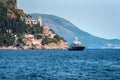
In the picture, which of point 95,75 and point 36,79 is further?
point 95,75

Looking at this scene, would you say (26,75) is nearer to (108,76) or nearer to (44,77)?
(44,77)

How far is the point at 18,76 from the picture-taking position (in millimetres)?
103062

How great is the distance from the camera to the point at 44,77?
102062mm

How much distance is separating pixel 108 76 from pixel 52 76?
1180 centimetres

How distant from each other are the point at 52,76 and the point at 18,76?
722cm

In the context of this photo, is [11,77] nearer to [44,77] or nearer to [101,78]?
[44,77]

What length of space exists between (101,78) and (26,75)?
1612 centimetres

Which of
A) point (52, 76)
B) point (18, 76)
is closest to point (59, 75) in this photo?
point (52, 76)

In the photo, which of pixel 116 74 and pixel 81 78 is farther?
pixel 116 74

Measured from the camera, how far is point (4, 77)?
3949 inches

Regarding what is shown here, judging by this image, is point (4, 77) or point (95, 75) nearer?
point (4, 77)

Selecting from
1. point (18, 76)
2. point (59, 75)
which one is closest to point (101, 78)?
point (59, 75)

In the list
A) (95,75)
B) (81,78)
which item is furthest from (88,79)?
(95,75)

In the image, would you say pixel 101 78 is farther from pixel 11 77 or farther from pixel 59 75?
pixel 11 77
